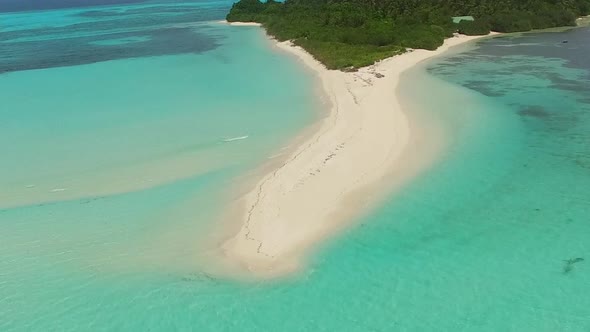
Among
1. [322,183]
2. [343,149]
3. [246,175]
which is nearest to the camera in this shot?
[322,183]

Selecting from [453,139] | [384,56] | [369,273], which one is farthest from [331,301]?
[384,56]

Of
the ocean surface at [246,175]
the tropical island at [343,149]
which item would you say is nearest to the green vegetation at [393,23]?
the tropical island at [343,149]

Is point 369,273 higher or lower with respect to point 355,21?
lower

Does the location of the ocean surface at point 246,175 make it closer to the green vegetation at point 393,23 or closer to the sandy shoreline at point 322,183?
the sandy shoreline at point 322,183

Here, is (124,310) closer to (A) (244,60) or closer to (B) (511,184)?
(B) (511,184)

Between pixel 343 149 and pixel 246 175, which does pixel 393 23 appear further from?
pixel 246 175

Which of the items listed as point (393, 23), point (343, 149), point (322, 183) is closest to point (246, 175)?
point (322, 183)
